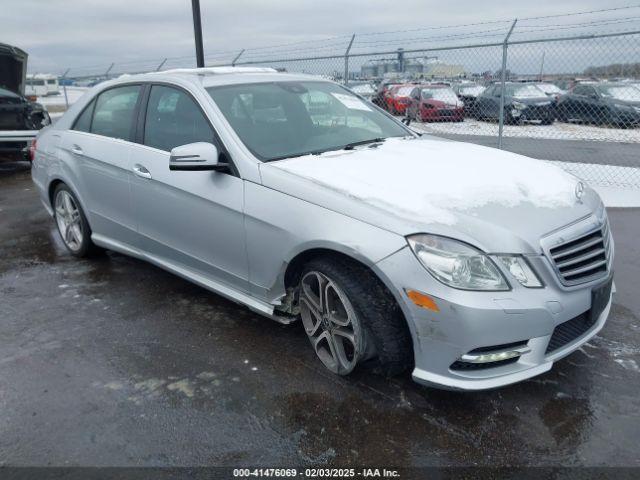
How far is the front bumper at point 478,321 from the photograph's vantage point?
2412 mm

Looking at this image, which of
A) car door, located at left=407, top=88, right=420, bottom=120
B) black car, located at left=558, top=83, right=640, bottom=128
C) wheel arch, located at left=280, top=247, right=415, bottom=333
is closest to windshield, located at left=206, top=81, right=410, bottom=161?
wheel arch, located at left=280, top=247, right=415, bottom=333

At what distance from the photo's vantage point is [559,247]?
2.61 m

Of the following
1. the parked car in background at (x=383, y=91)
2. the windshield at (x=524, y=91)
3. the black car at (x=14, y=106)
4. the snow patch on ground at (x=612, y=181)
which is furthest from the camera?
the windshield at (x=524, y=91)

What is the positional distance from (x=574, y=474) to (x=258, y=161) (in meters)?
2.20

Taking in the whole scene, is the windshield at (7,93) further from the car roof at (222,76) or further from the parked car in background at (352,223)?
the car roof at (222,76)

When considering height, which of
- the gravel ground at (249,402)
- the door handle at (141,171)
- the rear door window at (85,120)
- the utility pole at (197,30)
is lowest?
the gravel ground at (249,402)

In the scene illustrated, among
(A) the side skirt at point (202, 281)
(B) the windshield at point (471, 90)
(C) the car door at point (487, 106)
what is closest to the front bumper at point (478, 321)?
(A) the side skirt at point (202, 281)

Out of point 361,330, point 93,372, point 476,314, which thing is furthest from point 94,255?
point 476,314

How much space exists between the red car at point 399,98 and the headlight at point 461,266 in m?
9.43

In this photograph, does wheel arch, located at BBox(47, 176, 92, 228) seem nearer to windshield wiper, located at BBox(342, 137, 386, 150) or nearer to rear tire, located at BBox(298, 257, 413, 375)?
windshield wiper, located at BBox(342, 137, 386, 150)

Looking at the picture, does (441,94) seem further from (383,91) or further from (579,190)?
(579,190)

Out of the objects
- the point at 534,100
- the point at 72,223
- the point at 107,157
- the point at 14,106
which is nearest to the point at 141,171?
the point at 107,157

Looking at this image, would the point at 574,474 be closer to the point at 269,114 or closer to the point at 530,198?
the point at 530,198

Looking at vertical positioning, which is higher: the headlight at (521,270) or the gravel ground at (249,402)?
the headlight at (521,270)
